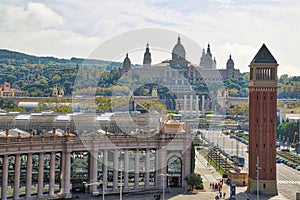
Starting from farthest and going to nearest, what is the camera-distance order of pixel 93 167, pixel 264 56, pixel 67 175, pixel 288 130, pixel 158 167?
1. pixel 288 130
2. pixel 264 56
3. pixel 158 167
4. pixel 93 167
5. pixel 67 175

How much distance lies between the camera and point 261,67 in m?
64.9

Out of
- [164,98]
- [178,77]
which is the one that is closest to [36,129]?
[164,98]

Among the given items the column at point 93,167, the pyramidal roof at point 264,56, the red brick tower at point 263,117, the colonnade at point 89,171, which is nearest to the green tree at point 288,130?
the red brick tower at point 263,117

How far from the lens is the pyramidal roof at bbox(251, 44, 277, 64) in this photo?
64812 mm

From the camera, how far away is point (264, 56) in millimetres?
65312

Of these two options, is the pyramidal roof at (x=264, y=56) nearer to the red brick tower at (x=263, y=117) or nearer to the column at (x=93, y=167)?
the red brick tower at (x=263, y=117)

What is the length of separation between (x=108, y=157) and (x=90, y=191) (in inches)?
226

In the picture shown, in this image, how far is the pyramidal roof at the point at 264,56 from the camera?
213 feet

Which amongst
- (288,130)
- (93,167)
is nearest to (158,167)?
(93,167)

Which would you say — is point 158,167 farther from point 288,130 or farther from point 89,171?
point 288,130

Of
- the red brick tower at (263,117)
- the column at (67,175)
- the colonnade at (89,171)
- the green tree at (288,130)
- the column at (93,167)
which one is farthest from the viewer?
the green tree at (288,130)

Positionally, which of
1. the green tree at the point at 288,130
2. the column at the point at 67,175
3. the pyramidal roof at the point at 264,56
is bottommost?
the column at the point at 67,175

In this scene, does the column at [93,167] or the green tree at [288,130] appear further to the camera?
the green tree at [288,130]

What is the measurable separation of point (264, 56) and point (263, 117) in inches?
332
